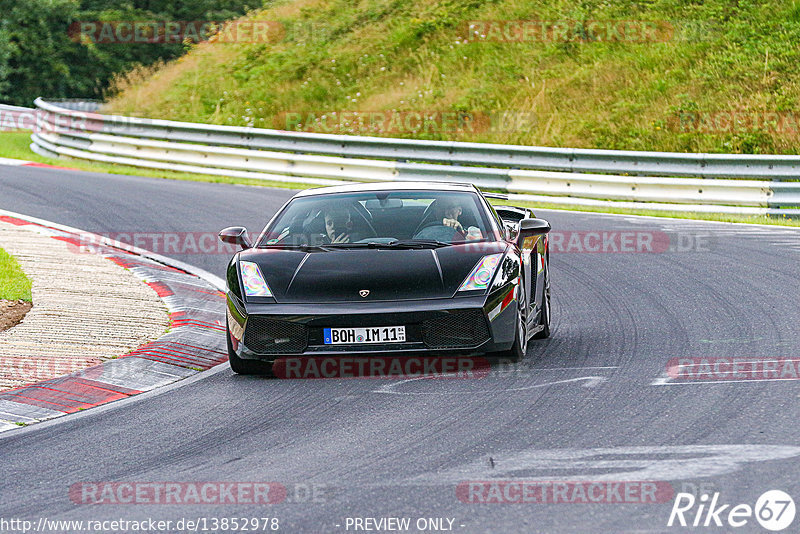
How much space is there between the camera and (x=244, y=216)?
57.5 ft

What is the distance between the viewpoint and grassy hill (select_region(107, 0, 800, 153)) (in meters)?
24.2

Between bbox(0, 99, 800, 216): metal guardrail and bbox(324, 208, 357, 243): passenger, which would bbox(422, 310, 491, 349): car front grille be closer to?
bbox(324, 208, 357, 243): passenger

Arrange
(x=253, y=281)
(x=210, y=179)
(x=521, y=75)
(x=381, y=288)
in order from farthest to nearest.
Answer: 1. (x=521, y=75)
2. (x=210, y=179)
3. (x=253, y=281)
4. (x=381, y=288)

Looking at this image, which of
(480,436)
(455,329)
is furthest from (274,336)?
(480,436)

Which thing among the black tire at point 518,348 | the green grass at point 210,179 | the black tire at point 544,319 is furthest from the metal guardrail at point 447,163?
the black tire at point 518,348

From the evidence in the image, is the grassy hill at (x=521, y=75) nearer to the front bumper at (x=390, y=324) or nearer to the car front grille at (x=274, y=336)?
the front bumper at (x=390, y=324)

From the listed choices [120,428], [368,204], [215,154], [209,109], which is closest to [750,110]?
[215,154]

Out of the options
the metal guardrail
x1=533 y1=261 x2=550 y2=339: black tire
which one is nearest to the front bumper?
x1=533 y1=261 x2=550 y2=339: black tire

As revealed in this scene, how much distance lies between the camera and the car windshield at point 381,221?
866cm

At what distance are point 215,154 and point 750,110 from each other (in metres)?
10.8

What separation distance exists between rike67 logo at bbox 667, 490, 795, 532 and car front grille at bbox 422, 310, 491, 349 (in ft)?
9.68

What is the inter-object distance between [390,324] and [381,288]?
273 mm

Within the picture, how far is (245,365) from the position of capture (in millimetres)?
8242

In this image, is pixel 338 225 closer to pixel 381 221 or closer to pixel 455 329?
pixel 381 221
